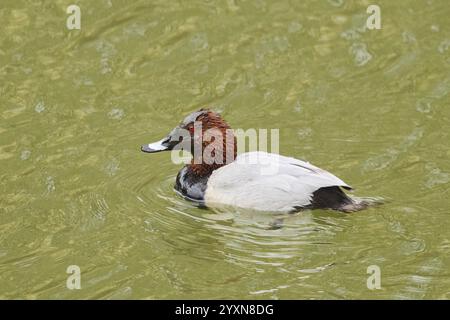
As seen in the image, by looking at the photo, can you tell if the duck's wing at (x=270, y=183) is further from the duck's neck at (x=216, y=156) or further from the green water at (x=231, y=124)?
the duck's neck at (x=216, y=156)

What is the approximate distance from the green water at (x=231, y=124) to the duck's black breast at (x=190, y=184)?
0.08 m

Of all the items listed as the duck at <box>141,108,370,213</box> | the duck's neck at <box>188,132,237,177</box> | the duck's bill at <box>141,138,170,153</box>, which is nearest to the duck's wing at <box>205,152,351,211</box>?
the duck at <box>141,108,370,213</box>

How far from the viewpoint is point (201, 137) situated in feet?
28.4

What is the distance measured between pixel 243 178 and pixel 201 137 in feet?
2.25

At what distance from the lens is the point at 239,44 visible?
11.2 metres

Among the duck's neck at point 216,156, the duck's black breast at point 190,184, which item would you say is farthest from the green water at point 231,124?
the duck's neck at point 216,156

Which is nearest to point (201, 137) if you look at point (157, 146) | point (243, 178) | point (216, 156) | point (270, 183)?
point (216, 156)

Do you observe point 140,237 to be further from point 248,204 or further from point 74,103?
point 74,103

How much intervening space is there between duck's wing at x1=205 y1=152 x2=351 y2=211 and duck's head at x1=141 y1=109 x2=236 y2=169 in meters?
0.36

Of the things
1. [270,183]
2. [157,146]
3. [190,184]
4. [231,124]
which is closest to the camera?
[270,183]

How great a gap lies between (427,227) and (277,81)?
3.28 m

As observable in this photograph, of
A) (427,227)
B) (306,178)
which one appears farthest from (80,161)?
(427,227)

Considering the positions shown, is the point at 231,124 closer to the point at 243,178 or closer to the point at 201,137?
the point at 201,137

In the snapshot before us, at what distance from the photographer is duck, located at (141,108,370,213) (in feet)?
26.3
